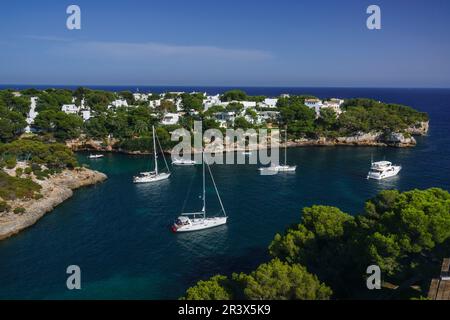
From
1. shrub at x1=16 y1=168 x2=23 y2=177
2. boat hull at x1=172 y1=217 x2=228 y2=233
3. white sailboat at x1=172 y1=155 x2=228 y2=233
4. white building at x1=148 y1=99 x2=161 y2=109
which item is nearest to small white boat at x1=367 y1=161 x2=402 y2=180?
white sailboat at x1=172 y1=155 x2=228 y2=233

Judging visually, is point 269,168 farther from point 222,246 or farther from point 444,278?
point 444,278

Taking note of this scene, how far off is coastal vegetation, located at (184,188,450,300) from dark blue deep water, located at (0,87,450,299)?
21.3ft

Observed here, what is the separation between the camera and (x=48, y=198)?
39.3m

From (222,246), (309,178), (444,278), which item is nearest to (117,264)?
(222,246)

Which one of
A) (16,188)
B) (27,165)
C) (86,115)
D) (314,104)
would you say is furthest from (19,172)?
(314,104)

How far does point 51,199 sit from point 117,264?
53.4ft

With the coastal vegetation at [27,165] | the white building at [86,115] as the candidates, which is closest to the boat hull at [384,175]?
the coastal vegetation at [27,165]

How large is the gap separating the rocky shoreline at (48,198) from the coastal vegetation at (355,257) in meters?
21.6

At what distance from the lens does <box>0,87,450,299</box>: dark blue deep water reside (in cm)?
2516

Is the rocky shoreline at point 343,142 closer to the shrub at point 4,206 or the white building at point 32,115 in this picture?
the white building at point 32,115

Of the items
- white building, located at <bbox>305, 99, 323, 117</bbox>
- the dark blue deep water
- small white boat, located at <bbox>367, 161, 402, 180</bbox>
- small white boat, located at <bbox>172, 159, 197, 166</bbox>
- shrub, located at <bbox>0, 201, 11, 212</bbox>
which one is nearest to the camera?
the dark blue deep water

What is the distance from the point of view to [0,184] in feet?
119

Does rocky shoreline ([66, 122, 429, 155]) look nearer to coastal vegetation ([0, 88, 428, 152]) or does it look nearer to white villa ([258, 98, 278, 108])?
coastal vegetation ([0, 88, 428, 152])

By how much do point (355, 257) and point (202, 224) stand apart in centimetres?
1611
